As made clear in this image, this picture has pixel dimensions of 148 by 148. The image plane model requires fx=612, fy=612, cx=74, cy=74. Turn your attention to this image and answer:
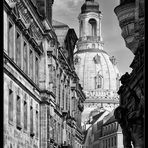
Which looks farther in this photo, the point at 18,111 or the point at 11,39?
the point at 18,111

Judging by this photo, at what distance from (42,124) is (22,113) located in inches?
379

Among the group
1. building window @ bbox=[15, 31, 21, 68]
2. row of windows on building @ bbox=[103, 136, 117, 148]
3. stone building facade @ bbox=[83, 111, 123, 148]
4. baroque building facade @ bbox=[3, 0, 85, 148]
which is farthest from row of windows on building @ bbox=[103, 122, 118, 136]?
building window @ bbox=[15, 31, 21, 68]

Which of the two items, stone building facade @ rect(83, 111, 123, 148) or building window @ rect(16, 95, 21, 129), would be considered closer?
building window @ rect(16, 95, 21, 129)

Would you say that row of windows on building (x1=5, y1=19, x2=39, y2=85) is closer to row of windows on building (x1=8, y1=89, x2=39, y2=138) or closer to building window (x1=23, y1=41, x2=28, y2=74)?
building window (x1=23, y1=41, x2=28, y2=74)

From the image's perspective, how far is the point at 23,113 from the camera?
46.2m

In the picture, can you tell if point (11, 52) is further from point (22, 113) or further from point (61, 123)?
point (61, 123)

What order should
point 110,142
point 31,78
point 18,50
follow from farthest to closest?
point 110,142
point 31,78
point 18,50

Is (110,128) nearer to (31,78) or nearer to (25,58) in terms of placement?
(31,78)

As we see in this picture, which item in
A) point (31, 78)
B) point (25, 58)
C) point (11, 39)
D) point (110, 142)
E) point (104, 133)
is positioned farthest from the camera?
point (104, 133)

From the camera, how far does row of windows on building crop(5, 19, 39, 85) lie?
41656 millimetres

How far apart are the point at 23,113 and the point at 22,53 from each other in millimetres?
4529

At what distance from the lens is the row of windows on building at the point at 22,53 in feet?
137

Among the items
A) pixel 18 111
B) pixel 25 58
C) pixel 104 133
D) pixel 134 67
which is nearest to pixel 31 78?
pixel 25 58

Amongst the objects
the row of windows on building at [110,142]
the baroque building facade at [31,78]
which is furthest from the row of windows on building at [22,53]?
the row of windows on building at [110,142]
